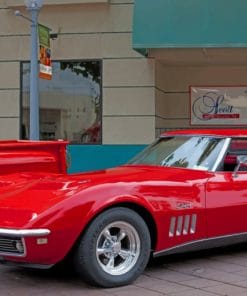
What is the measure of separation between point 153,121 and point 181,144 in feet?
20.8

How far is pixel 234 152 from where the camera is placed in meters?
6.75

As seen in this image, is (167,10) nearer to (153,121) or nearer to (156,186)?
(153,121)

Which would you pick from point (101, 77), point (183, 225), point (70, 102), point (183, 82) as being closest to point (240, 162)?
point (183, 225)

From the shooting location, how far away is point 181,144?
22.9 feet

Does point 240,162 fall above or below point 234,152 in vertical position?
below

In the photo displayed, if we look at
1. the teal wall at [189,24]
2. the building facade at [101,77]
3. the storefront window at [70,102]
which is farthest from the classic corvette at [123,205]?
the storefront window at [70,102]

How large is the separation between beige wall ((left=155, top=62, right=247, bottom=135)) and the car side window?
712 centimetres

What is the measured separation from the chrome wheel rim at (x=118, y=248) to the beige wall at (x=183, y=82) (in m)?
8.47

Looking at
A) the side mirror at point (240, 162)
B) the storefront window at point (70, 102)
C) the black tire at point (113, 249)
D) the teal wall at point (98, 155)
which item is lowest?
the black tire at point (113, 249)

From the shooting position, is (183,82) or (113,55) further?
(183,82)

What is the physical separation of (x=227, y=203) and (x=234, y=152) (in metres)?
0.71

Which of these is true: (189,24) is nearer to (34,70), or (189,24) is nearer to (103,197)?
(34,70)

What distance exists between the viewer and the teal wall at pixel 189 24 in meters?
11.6

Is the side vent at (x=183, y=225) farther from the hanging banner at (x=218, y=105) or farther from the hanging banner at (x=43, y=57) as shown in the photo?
the hanging banner at (x=218, y=105)
